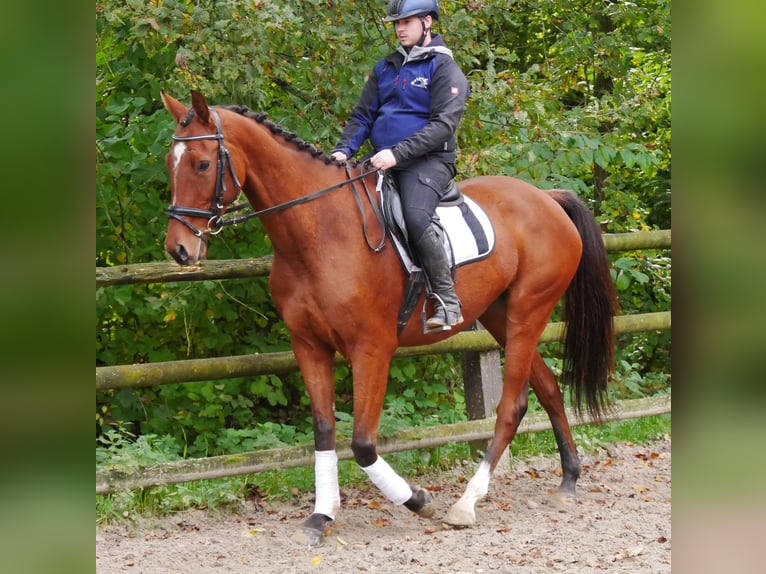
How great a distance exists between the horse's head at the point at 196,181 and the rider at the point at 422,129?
2.73 feet

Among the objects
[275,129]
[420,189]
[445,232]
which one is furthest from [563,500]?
[275,129]

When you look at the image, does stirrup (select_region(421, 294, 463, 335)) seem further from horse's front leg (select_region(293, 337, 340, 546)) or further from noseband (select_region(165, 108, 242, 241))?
noseband (select_region(165, 108, 242, 241))

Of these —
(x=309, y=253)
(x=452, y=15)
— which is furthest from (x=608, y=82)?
(x=309, y=253)

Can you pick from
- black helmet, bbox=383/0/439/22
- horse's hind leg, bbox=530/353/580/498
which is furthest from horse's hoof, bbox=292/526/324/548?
black helmet, bbox=383/0/439/22

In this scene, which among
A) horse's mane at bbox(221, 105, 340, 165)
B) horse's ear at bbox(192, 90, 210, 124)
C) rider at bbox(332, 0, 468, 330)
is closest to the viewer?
horse's ear at bbox(192, 90, 210, 124)

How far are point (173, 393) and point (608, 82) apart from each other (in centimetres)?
555

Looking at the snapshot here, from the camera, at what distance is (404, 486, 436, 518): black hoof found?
4.84m

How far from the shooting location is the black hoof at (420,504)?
4.84m

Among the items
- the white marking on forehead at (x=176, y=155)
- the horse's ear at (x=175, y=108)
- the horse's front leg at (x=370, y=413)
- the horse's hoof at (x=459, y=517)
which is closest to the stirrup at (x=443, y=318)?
the horse's front leg at (x=370, y=413)

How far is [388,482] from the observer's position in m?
4.71

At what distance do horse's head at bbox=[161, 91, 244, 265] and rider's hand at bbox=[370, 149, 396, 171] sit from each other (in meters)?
0.76

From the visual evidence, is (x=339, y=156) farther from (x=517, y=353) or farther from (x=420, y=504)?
(x=420, y=504)

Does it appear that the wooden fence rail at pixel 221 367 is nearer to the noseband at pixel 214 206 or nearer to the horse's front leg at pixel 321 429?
the horse's front leg at pixel 321 429
